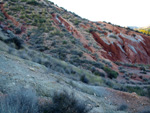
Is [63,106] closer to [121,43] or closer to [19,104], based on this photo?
[19,104]

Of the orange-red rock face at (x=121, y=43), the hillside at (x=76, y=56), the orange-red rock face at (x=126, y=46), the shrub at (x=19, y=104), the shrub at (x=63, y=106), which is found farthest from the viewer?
the orange-red rock face at (x=126, y=46)

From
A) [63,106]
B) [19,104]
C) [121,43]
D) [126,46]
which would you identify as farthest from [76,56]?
[126,46]

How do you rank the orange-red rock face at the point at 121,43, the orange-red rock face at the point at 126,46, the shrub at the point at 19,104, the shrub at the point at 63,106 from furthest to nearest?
the orange-red rock face at the point at 126,46 → the orange-red rock face at the point at 121,43 → the shrub at the point at 63,106 → the shrub at the point at 19,104

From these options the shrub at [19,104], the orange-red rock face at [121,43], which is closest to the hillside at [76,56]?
the orange-red rock face at [121,43]

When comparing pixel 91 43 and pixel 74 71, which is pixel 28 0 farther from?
pixel 74 71

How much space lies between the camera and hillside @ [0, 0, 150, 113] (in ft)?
23.0

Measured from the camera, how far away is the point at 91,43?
82.1 feet

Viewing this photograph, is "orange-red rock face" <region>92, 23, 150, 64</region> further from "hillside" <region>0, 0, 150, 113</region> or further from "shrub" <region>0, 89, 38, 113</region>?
"shrub" <region>0, 89, 38, 113</region>

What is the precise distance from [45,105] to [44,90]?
1.26 meters

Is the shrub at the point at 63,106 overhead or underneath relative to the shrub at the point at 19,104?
underneath

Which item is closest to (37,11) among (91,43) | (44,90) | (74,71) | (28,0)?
(28,0)

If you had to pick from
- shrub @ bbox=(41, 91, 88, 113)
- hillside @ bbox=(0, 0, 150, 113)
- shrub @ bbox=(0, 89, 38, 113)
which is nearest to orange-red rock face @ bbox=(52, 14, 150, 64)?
hillside @ bbox=(0, 0, 150, 113)

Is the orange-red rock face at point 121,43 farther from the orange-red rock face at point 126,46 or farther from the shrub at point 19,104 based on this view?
the shrub at point 19,104

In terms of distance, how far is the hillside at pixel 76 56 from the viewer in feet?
23.0
